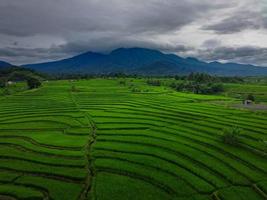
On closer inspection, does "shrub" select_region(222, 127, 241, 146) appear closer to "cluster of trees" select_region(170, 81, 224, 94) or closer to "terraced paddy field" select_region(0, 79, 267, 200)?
"terraced paddy field" select_region(0, 79, 267, 200)

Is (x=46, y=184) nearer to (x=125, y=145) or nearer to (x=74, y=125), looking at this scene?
(x=125, y=145)

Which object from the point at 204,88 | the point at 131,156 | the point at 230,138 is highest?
the point at 230,138

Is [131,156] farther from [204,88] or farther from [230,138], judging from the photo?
[204,88]

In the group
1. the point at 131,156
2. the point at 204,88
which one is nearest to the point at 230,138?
the point at 131,156

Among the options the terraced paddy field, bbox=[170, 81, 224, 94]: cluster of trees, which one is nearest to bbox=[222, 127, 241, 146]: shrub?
the terraced paddy field

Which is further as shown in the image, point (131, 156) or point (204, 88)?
point (204, 88)

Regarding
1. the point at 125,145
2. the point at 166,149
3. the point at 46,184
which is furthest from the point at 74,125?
the point at 46,184

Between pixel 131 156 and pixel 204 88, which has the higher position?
pixel 131 156

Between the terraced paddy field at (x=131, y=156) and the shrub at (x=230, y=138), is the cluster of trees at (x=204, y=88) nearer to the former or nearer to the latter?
the terraced paddy field at (x=131, y=156)

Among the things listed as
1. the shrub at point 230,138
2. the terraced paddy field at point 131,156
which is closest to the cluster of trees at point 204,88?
the terraced paddy field at point 131,156
